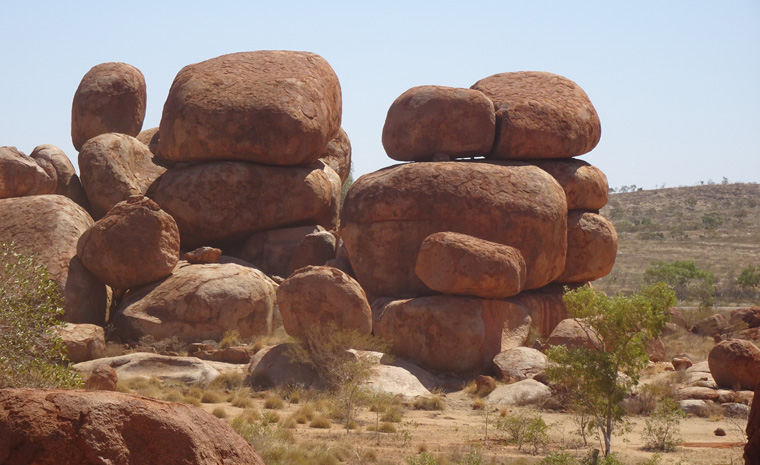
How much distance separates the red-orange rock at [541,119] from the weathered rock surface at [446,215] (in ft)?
2.73

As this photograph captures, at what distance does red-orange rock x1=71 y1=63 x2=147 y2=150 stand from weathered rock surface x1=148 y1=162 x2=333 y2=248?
376 cm

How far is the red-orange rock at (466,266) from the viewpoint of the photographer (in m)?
13.8

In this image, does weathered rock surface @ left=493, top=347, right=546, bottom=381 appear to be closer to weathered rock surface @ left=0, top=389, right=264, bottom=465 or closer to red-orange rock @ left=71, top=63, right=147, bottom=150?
weathered rock surface @ left=0, top=389, right=264, bottom=465

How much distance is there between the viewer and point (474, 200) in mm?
15570

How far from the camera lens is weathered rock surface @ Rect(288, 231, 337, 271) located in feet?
59.4

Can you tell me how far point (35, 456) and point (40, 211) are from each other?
12.5 meters

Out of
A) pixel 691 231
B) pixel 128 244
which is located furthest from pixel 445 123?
pixel 691 231

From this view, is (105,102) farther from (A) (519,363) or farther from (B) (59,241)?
(A) (519,363)

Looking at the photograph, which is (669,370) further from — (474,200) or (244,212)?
(244,212)

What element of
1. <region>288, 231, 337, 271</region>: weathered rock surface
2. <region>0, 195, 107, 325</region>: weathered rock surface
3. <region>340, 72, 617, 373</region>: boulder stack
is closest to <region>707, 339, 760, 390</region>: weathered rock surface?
<region>340, 72, 617, 373</region>: boulder stack

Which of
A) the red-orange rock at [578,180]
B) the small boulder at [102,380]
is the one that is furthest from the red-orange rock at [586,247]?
the small boulder at [102,380]

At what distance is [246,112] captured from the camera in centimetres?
1775

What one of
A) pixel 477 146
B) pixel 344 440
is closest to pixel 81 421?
pixel 344 440

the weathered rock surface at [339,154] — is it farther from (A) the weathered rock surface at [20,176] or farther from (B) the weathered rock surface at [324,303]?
(B) the weathered rock surface at [324,303]
